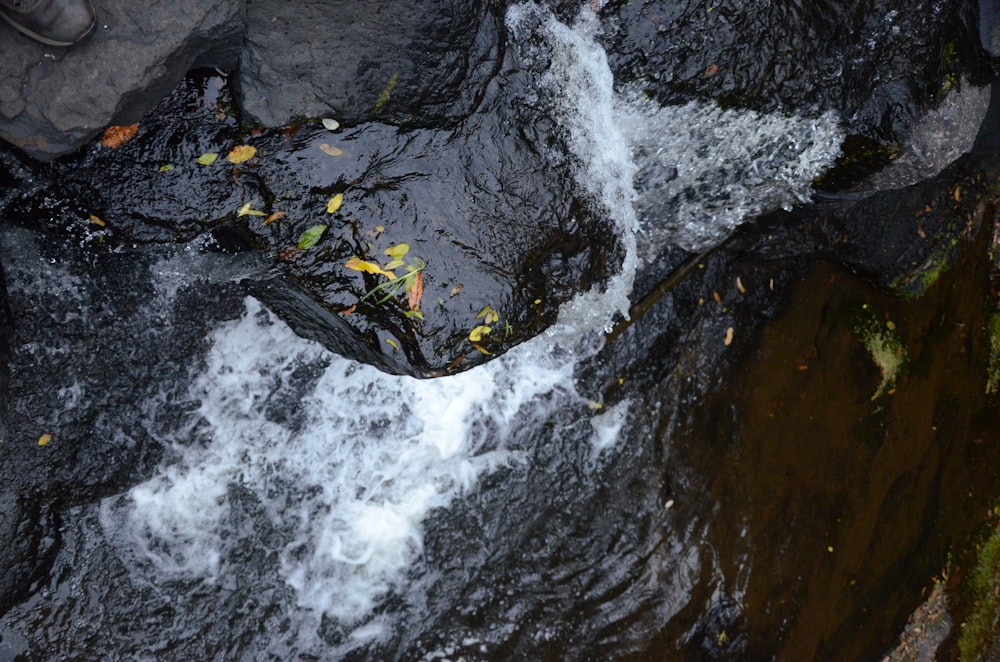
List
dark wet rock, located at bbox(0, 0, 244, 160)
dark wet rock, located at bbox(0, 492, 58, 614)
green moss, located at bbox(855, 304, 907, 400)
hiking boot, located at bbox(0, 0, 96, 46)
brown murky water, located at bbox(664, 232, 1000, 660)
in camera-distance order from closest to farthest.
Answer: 1. hiking boot, located at bbox(0, 0, 96, 46)
2. dark wet rock, located at bbox(0, 0, 244, 160)
3. dark wet rock, located at bbox(0, 492, 58, 614)
4. brown murky water, located at bbox(664, 232, 1000, 660)
5. green moss, located at bbox(855, 304, 907, 400)

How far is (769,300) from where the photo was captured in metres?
4.35

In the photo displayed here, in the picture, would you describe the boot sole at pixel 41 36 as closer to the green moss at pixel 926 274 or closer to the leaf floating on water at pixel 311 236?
the leaf floating on water at pixel 311 236

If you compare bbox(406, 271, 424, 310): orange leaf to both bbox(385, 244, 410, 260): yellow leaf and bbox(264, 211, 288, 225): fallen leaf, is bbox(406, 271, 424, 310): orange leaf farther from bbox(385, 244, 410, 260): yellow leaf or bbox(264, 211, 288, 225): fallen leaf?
bbox(264, 211, 288, 225): fallen leaf

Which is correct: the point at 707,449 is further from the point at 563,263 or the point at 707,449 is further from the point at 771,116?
the point at 771,116

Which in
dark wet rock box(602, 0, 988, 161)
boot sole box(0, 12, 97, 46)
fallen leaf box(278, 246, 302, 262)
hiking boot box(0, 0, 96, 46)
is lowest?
fallen leaf box(278, 246, 302, 262)

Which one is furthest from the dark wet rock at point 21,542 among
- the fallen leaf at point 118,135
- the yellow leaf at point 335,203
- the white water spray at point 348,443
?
the yellow leaf at point 335,203

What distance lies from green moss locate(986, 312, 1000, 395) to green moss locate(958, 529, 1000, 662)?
1178mm

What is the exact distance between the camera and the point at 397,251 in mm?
3178

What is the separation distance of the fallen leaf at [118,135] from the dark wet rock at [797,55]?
2242 millimetres

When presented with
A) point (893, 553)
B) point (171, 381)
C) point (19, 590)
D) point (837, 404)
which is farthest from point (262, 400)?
point (893, 553)

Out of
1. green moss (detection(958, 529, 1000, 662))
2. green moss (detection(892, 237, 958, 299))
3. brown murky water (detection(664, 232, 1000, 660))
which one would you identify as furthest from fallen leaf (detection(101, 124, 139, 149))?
green moss (detection(958, 529, 1000, 662))

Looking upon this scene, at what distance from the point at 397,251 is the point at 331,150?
0.54 m

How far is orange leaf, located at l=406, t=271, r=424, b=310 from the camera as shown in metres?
3.19

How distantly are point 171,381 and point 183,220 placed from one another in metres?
1.10
